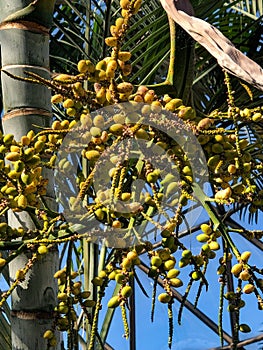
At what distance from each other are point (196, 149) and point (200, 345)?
338 cm

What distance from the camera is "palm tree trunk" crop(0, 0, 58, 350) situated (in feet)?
1.94

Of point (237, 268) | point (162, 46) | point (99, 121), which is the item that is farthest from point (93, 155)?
point (162, 46)

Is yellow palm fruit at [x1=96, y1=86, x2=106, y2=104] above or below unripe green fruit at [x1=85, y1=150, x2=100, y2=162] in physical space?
above

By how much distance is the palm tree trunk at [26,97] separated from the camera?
590mm

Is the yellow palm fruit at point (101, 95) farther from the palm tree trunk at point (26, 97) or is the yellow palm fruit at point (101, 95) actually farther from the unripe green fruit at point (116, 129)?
the palm tree trunk at point (26, 97)

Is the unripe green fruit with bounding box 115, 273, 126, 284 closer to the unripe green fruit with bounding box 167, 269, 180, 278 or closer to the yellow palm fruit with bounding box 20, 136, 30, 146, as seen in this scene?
the unripe green fruit with bounding box 167, 269, 180, 278

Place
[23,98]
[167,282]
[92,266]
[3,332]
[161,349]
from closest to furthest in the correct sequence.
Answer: [167,282] < [23,98] < [3,332] < [92,266] < [161,349]

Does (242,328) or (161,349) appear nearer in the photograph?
(242,328)

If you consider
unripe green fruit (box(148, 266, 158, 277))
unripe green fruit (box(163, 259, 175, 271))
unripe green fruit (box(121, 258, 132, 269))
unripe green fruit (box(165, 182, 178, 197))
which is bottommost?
unripe green fruit (box(148, 266, 158, 277))

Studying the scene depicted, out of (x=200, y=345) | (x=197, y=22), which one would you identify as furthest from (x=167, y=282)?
(x=200, y=345)

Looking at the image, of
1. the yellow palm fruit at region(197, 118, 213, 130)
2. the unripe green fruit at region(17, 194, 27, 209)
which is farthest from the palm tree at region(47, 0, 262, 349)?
the unripe green fruit at region(17, 194, 27, 209)

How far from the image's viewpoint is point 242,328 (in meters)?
0.50

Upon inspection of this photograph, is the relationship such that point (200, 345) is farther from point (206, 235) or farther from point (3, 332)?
point (206, 235)

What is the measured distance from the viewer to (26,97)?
0.62 metres
